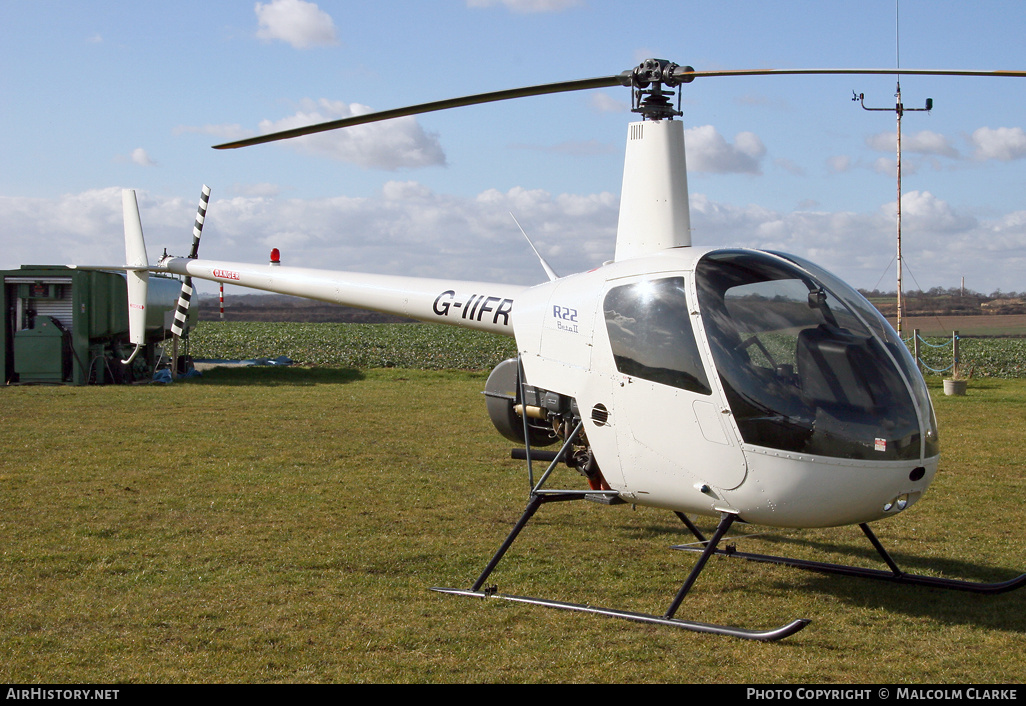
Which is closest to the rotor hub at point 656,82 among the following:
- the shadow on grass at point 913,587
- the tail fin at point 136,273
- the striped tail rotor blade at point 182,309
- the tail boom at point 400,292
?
the tail boom at point 400,292

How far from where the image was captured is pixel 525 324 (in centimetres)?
620

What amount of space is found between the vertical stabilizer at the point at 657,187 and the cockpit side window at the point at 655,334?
70 centimetres

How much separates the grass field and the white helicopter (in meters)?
0.41

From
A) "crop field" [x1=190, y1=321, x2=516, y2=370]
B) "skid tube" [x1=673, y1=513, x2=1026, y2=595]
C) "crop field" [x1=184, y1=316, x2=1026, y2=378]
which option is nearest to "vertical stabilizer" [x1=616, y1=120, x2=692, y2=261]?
"skid tube" [x1=673, y1=513, x2=1026, y2=595]

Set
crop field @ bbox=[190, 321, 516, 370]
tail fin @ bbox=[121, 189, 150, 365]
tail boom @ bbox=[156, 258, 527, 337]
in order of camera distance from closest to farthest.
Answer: tail boom @ bbox=[156, 258, 527, 337], tail fin @ bbox=[121, 189, 150, 365], crop field @ bbox=[190, 321, 516, 370]

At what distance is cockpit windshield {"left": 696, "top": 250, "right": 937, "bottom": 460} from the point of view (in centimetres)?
456

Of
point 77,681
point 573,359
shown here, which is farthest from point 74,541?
point 573,359

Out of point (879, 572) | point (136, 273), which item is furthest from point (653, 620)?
point (136, 273)

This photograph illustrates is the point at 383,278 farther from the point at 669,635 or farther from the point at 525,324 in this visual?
the point at 669,635

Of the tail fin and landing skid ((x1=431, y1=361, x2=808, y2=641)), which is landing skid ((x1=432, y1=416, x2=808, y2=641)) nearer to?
landing skid ((x1=431, y1=361, x2=808, y2=641))

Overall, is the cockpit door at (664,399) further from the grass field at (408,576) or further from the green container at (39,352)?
the green container at (39,352)

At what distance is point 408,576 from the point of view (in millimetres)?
6105

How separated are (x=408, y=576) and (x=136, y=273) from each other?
23.3ft

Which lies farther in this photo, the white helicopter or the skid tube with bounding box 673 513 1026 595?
the skid tube with bounding box 673 513 1026 595
